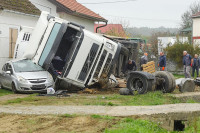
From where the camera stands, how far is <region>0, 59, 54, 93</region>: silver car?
679 inches

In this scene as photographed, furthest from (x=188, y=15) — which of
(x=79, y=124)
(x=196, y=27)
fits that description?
(x=79, y=124)

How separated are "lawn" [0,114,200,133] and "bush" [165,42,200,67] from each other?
2422 cm

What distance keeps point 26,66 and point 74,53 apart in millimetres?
2843

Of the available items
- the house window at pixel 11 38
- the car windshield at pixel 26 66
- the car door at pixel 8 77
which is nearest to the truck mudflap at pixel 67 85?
the car windshield at pixel 26 66

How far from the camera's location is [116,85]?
1886 cm

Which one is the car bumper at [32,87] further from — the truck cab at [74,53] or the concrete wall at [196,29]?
the concrete wall at [196,29]

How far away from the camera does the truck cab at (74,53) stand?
17.0 metres

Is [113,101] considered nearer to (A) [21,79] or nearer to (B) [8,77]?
(A) [21,79]

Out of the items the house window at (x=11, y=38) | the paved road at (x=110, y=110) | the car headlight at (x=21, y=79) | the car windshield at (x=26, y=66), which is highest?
the house window at (x=11, y=38)

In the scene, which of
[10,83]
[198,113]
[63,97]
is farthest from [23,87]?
[198,113]

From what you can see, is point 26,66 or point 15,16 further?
point 15,16

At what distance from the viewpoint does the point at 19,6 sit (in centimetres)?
2330

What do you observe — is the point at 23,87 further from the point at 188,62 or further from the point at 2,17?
the point at 188,62

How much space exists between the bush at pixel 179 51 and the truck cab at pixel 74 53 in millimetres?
16262
